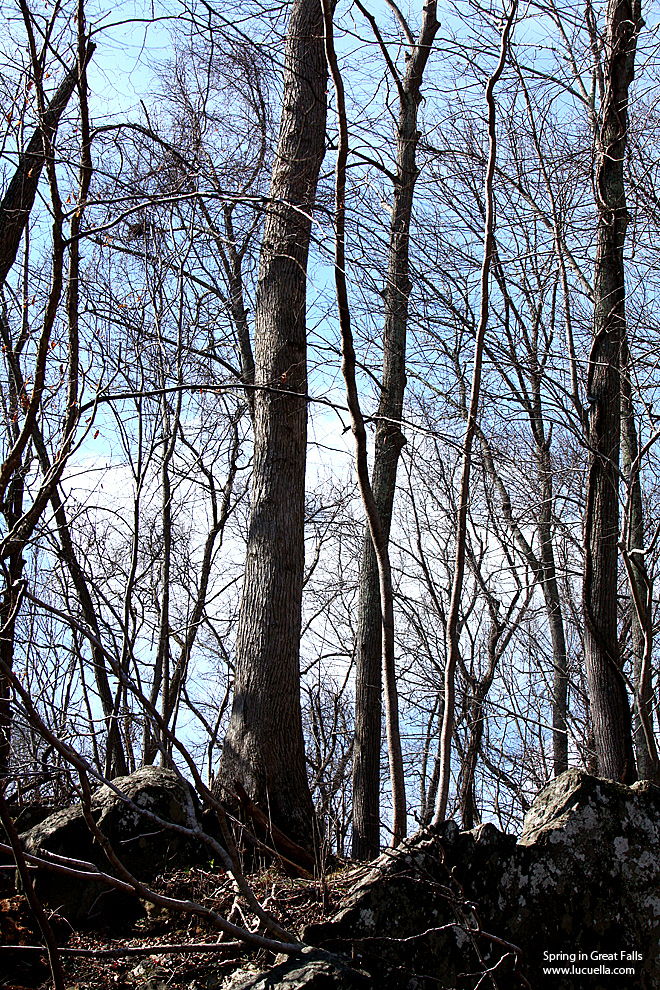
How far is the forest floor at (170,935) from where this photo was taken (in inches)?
116

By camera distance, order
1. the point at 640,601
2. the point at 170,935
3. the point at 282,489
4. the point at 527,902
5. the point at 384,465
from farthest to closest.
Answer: the point at 384,465 → the point at 282,489 → the point at 640,601 → the point at 170,935 → the point at 527,902

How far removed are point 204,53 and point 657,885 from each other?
19.0 ft

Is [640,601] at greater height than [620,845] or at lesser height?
greater

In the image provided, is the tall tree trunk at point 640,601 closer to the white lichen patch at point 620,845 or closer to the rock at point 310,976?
the white lichen patch at point 620,845

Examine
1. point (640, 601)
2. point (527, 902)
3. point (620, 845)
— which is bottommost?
point (527, 902)

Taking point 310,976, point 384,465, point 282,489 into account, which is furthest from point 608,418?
point 310,976

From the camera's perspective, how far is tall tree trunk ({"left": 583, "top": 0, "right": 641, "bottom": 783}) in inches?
198

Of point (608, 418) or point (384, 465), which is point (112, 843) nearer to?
point (384, 465)

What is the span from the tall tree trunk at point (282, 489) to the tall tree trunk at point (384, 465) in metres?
0.88

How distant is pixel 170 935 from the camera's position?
10.9 ft

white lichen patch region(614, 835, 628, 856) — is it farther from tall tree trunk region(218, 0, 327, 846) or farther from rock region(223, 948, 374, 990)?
tall tree trunk region(218, 0, 327, 846)

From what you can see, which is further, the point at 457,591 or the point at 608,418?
the point at 608,418

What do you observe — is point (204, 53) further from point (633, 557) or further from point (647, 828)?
point (647, 828)

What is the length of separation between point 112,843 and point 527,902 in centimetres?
200
